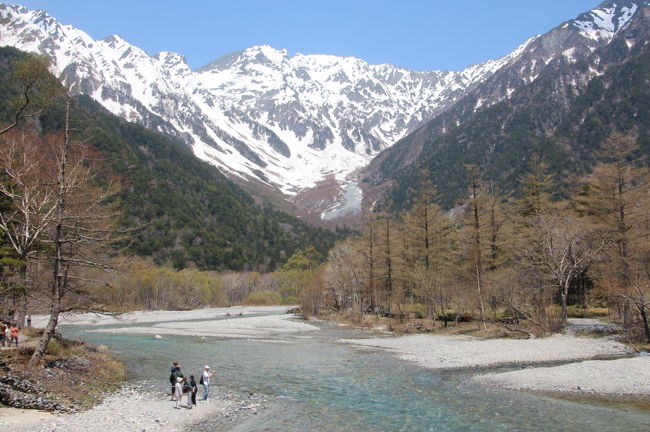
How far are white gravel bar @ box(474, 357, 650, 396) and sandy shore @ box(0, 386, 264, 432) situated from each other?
1289 cm

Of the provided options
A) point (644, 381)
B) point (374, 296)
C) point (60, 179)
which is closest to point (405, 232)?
point (374, 296)

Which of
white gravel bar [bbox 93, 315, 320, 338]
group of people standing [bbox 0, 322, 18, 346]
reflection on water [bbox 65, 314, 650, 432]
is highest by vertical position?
group of people standing [bbox 0, 322, 18, 346]

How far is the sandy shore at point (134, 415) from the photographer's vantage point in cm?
1684

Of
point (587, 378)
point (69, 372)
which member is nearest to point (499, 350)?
point (587, 378)

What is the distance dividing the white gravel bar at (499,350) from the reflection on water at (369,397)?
8.31ft

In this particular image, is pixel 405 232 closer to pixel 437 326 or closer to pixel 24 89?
pixel 437 326

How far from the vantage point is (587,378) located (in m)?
24.2

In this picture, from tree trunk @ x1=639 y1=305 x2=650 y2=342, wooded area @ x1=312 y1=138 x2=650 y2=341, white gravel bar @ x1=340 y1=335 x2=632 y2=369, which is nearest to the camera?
white gravel bar @ x1=340 y1=335 x2=632 y2=369

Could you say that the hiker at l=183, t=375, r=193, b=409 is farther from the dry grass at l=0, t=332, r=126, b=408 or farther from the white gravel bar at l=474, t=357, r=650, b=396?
the white gravel bar at l=474, t=357, r=650, b=396

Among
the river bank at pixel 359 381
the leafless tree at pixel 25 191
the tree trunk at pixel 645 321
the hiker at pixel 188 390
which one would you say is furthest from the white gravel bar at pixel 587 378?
the leafless tree at pixel 25 191

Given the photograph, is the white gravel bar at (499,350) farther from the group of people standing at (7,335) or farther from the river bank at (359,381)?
the group of people standing at (7,335)

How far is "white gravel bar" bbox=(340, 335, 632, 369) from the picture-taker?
31.1 metres

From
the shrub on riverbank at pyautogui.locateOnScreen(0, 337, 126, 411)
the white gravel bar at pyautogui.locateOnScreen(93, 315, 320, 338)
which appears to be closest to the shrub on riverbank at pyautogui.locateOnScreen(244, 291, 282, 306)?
the white gravel bar at pyautogui.locateOnScreen(93, 315, 320, 338)

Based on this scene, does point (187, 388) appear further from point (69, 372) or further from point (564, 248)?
point (564, 248)
